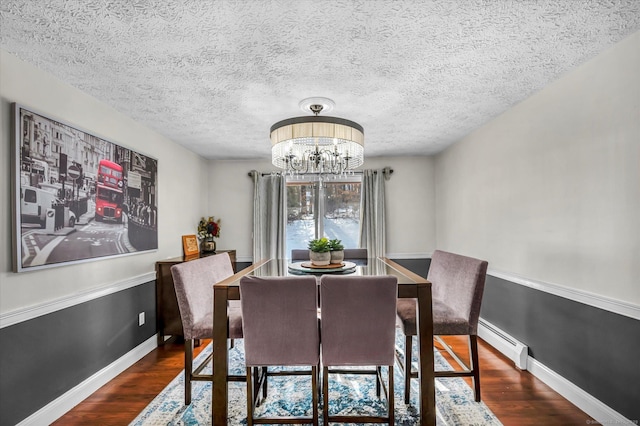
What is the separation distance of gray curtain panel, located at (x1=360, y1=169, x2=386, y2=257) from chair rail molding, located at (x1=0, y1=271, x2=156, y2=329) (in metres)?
2.94

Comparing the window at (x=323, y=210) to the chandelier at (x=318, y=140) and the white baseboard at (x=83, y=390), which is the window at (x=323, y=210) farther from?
the white baseboard at (x=83, y=390)

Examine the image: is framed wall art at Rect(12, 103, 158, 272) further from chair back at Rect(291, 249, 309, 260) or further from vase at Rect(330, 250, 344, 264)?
vase at Rect(330, 250, 344, 264)

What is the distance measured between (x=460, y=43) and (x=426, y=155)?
10.4 ft

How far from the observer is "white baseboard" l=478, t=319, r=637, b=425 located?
1.97 metres

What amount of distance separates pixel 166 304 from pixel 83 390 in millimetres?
1129

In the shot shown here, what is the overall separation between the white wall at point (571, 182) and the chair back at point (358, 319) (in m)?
1.38

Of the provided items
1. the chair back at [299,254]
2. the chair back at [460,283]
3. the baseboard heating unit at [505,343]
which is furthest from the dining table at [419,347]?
the chair back at [299,254]

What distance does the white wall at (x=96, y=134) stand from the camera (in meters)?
1.87

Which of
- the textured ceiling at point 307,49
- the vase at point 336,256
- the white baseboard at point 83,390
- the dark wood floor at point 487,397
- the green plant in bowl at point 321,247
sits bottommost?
the dark wood floor at point 487,397

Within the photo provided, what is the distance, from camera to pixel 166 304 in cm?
345

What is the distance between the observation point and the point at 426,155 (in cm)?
490

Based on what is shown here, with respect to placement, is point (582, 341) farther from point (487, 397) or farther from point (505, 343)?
point (505, 343)

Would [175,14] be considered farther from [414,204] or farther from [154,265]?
[414,204]

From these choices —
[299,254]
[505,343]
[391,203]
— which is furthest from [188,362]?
[391,203]
